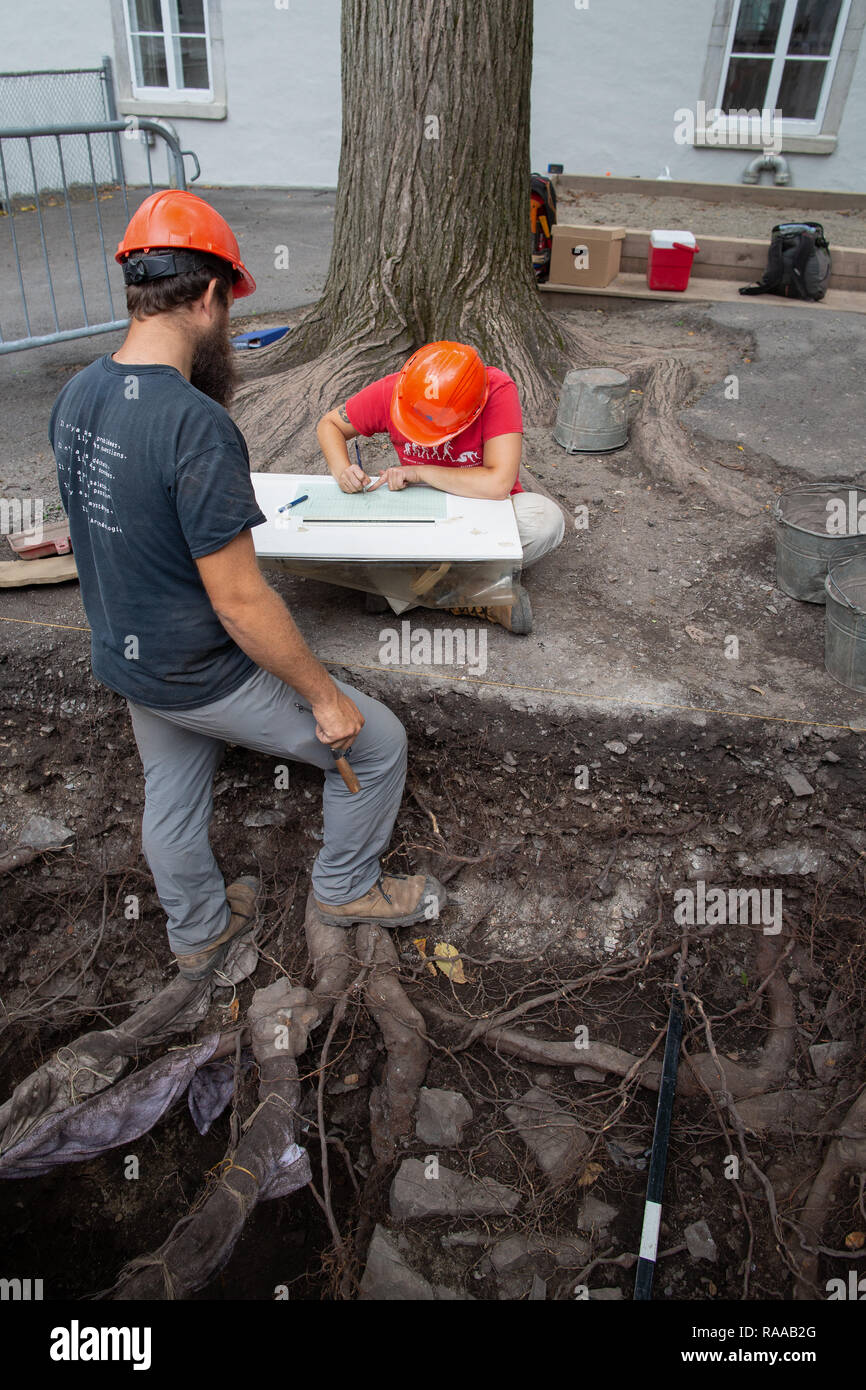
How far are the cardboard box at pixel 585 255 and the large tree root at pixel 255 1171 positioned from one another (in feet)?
22.2

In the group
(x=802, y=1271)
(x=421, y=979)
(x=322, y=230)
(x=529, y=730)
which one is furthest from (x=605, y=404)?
(x=322, y=230)

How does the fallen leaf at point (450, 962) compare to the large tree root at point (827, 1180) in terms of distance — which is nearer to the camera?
the large tree root at point (827, 1180)

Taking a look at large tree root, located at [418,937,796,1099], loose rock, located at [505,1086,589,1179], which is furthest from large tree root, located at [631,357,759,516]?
loose rock, located at [505,1086,589,1179]

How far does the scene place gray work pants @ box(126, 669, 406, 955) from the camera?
261 centimetres

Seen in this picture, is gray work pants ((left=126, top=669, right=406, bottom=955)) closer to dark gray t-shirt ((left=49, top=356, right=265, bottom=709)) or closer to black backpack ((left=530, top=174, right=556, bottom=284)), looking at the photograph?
dark gray t-shirt ((left=49, top=356, right=265, bottom=709))

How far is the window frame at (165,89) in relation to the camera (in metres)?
10.7

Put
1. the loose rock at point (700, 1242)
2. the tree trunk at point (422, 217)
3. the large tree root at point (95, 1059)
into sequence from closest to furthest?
the loose rock at point (700, 1242) → the large tree root at point (95, 1059) → the tree trunk at point (422, 217)

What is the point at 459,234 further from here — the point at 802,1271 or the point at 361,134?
the point at 802,1271

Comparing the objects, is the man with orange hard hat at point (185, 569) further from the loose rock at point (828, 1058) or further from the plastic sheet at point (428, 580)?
the loose rock at point (828, 1058)

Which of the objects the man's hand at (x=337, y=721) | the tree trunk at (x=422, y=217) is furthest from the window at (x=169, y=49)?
the man's hand at (x=337, y=721)

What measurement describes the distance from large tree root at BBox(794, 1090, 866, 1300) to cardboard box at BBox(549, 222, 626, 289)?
22.8 ft

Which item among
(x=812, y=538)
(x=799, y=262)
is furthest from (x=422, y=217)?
(x=799, y=262)

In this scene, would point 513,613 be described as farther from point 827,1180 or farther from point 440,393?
point 827,1180

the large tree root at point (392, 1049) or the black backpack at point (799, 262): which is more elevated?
the black backpack at point (799, 262)
